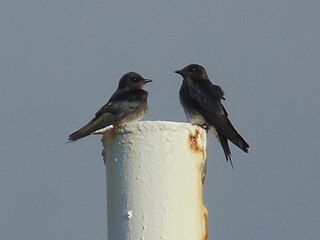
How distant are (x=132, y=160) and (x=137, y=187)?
14cm

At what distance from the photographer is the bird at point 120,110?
8.43 meters

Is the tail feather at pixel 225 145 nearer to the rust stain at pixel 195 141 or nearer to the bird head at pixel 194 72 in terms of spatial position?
the bird head at pixel 194 72

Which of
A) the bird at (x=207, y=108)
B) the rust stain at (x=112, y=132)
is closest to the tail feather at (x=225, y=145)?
the bird at (x=207, y=108)

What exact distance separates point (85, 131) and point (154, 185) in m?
4.37

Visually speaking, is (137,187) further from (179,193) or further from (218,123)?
(218,123)

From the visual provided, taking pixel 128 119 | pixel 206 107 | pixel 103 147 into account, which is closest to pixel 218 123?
pixel 206 107

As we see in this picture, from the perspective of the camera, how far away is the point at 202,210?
4.16 meters

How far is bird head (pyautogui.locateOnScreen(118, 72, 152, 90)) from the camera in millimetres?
10609

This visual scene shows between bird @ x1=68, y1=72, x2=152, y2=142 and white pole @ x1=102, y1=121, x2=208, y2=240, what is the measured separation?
154 inches

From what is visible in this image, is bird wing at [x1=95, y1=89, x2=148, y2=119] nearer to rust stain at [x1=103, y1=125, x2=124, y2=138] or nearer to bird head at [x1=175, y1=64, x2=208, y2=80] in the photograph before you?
bird head at [x1=175, y1=64, x2=208, y2=80]

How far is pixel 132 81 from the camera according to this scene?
1074 centimetres

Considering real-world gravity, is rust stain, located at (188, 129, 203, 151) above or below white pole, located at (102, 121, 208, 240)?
above

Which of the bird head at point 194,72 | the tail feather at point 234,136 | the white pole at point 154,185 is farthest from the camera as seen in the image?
the bird head at point 194,72

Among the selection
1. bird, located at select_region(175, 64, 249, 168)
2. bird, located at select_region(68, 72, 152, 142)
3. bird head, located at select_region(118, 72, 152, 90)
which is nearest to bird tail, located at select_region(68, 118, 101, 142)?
bird, located at select_region(68, 72, 152, 142)
